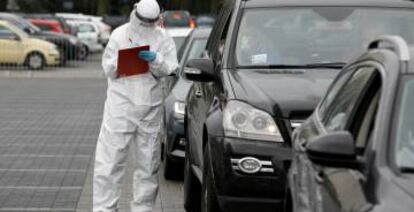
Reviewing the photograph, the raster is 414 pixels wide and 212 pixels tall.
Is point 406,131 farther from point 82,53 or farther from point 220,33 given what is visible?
point 82,53

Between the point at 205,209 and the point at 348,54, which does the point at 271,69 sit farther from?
the point at 205,209

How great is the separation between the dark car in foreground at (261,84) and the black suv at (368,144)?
3.97 ft

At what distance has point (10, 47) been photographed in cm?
3008

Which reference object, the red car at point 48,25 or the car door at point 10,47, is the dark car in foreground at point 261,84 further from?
the red car at point 48,25

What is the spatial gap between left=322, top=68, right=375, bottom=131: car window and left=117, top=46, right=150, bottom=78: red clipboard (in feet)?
8.85

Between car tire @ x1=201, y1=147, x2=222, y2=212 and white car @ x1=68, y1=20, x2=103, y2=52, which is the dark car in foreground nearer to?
car tire @ x1=201, y1=147, x2=222, y2=212

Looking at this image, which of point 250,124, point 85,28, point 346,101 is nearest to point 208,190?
point 250,124

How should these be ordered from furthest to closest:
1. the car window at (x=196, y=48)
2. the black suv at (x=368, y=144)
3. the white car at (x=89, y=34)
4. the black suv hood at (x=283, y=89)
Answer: the white car at (x=89, y=34), the car window at (x=196, y=48), the black suv hood at (x=283, y=89), the black suv at (x=368, y=144)

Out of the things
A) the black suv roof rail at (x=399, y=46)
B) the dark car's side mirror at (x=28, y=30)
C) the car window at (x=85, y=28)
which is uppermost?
the black suv roof rail at (x=399, y=46)

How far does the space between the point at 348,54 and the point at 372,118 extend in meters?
3.27

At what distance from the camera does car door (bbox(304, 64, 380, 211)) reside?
3852mm

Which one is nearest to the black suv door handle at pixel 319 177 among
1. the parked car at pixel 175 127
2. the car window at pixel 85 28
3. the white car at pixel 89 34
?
the parked car at pixel 175 127

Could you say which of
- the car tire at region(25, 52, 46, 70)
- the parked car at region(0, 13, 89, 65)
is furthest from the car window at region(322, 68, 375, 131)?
the parked car at region(0, 13, 89, 65)

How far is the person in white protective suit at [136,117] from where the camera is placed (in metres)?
7.44
